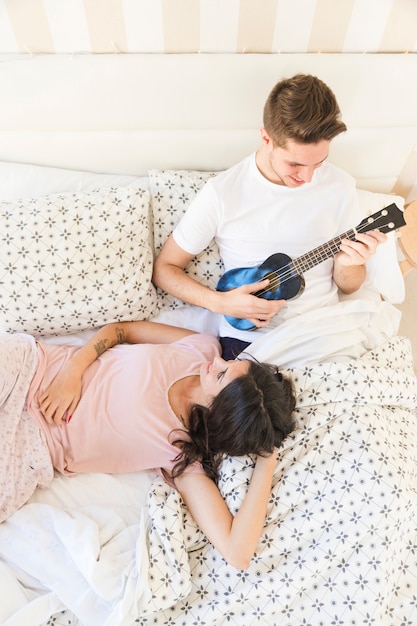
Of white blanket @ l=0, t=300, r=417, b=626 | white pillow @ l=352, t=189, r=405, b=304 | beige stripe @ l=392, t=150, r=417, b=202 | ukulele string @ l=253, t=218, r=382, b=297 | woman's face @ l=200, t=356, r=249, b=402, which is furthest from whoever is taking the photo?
beige stripe @ l=392, t=150, r=417, b=202

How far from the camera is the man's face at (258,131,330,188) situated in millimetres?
1155

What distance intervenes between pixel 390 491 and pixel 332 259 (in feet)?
2.23

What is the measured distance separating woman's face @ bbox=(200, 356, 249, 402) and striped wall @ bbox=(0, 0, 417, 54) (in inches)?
33.6

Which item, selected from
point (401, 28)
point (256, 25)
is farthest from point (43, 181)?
point (401, 28)

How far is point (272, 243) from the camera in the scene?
54.5 inches

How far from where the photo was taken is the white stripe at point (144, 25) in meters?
1.18

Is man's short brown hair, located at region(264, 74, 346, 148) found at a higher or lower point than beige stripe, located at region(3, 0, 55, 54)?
lower

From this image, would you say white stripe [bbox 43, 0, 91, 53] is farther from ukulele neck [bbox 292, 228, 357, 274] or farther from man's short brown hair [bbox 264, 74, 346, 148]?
ukulele neck [bbox 292, 228, 357, 274]

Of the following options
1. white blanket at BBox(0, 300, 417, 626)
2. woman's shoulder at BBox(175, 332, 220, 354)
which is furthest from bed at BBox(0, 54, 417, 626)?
woman's shoulder at BBox(175, 332, 220, 354)

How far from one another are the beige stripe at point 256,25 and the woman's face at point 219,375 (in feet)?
2.81

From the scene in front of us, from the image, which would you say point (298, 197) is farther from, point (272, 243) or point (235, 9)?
point (235, 9)

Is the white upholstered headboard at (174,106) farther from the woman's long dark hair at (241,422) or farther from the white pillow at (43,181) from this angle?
the woman's long dark hair at (241,422)

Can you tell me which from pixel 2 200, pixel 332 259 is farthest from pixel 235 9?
pixel 2 200

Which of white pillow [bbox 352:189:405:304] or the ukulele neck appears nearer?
the ukulele neck
